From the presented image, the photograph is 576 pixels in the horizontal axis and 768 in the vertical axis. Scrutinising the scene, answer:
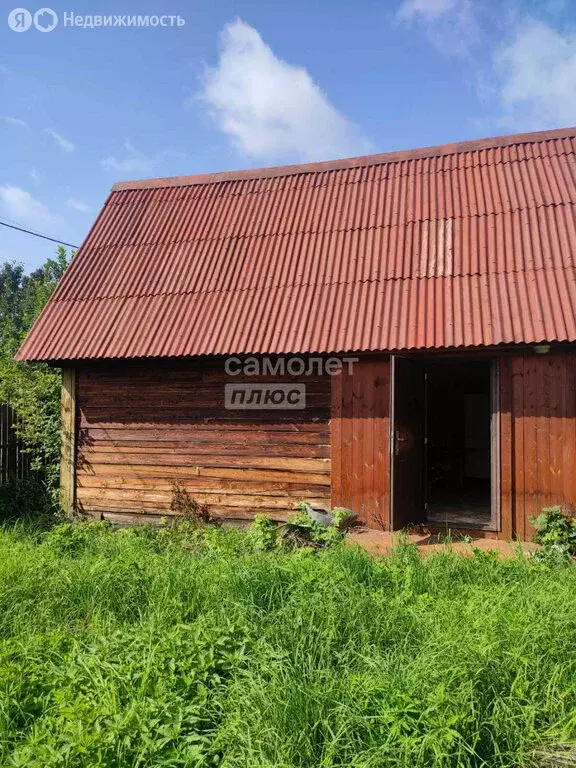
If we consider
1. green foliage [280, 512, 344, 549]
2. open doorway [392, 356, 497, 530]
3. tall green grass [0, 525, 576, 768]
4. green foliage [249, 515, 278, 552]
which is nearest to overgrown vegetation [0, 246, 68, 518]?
green foliage [249, 515, 278, 552]

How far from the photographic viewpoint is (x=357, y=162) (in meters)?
10.3

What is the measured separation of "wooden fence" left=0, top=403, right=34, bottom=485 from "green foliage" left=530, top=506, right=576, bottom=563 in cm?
799

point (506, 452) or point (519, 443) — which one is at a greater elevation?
point (519, 443)

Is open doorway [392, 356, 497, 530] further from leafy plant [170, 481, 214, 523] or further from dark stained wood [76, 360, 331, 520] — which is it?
leafy plant [170, 481, 214, 523]

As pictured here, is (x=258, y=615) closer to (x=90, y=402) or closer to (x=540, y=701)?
(x=540, y=701)

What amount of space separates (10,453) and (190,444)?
3.51m

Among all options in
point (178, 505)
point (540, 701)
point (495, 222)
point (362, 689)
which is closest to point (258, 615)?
point (362, 689)

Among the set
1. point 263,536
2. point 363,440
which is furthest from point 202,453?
point 363,440

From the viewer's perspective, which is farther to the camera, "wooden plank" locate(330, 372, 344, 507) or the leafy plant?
the leafy plant

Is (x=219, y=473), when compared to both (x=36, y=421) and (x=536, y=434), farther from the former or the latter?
(x=536, y=434)

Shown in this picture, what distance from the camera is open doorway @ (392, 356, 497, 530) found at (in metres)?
7.50

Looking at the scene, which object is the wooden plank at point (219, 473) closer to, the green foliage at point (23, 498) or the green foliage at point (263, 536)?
the green foliage at point (263, 536)

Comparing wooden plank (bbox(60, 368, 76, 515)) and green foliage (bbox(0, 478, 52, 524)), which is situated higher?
wooden plank (bbox(60, 368, 76, 515))

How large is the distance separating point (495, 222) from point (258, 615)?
22.3 ft
